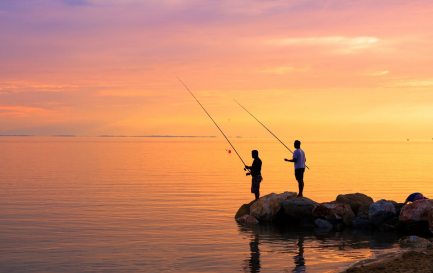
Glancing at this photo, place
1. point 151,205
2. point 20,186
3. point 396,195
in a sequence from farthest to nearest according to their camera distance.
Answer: point 20,186
point 396,195
point 151,205

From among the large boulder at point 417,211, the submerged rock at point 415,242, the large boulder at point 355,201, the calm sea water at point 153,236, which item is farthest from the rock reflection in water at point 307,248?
the large boulder at point 355,201

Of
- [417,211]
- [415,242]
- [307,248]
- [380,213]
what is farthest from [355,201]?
[307,248]

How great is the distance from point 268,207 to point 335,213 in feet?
7.82

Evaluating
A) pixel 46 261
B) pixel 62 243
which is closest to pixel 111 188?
pixel 62 243

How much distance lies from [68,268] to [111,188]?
21.9 metres

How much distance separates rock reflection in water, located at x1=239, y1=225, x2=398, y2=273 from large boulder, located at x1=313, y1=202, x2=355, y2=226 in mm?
844

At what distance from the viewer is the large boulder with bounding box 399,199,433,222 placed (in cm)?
1923

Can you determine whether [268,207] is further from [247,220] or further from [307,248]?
[307,248]

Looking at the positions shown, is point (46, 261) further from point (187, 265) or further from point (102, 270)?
point (187, 265)

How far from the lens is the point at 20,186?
3581cm

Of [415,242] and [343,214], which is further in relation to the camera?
[343,214]

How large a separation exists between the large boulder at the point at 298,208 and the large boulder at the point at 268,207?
26 centimetres

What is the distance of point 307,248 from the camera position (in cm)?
1695

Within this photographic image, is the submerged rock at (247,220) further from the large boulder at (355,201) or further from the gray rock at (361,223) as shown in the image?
the gray rock at (361,223)
